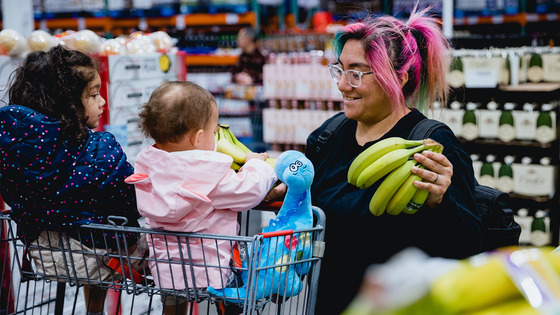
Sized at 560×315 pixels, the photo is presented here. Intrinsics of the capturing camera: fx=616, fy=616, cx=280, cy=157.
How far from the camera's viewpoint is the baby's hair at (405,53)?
6.33 feet

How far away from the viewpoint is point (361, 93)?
195 cm

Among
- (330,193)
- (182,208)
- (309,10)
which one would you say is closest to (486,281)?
(182,208)

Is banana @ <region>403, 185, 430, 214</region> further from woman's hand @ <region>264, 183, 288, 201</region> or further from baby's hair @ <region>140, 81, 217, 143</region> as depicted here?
baby's hair @ <region>140, 81, 217, 143</region>

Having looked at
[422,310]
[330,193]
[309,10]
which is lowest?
[330,193]

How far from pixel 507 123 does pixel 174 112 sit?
353 cm

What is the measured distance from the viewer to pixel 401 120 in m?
1.98

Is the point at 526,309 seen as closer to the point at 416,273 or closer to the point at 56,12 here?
the point at 416,273

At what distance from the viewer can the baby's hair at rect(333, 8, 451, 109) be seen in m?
1.93

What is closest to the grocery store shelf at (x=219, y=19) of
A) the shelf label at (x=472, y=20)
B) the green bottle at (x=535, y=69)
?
the shelf label at (x=472, y=20)

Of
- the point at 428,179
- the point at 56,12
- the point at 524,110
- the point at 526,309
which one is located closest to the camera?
the point at 526,309

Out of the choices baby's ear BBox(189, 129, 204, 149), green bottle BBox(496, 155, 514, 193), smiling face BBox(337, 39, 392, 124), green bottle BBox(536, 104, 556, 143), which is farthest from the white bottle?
baby's ear BBox(189, 129, 204, 149)

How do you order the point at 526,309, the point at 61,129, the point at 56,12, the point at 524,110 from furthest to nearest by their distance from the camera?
the point at 56,12 < the point at 524,110 < the point at 61,129 < the point at 526,309

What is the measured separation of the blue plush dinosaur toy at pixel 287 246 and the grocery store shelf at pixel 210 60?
681 cm

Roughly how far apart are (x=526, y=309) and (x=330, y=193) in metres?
1.42
